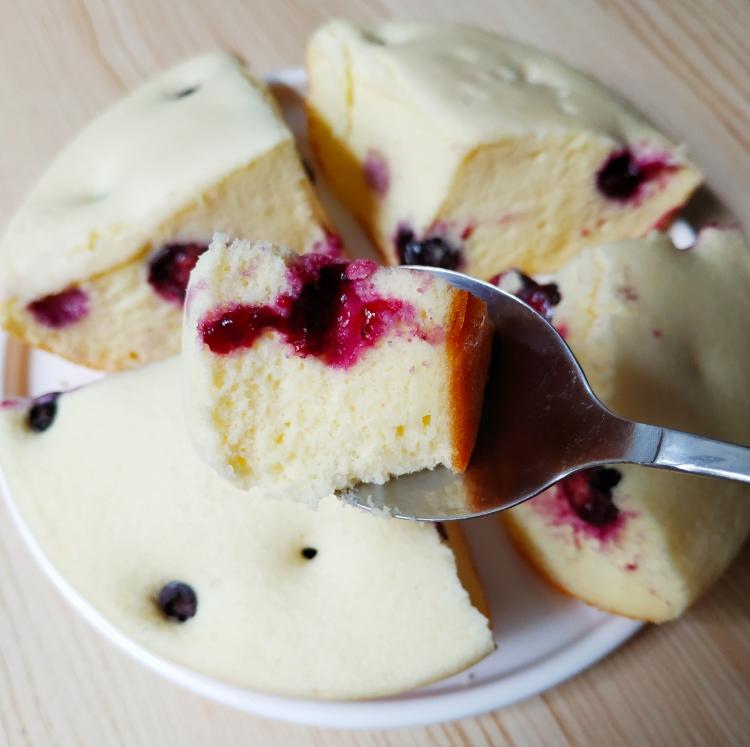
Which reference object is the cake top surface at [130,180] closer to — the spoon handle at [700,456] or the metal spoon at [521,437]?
the metal spoon at [521,437]

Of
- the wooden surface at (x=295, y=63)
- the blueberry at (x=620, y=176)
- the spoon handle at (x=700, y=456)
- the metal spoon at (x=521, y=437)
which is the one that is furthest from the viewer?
the blueberry at (x=620, y=176)

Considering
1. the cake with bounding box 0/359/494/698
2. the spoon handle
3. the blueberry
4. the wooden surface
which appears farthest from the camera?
the blueberry

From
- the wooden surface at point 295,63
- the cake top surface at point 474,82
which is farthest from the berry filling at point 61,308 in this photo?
the cake top surface at point 474,82

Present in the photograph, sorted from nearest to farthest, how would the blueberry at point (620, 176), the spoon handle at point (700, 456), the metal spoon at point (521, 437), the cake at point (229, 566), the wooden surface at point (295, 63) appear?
the spoon handle at point (700, 456) < the metal spoon at point (521, 437) < the cake at point (229, 566) < the wooden surface at point (295, 63) < the blueberry at point (620, 176)

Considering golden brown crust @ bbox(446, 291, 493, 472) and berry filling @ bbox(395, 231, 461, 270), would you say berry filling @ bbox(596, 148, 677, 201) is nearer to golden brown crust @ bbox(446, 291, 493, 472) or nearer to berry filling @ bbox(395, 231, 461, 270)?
berry filling @ bbox(395, 231, 461, 270)

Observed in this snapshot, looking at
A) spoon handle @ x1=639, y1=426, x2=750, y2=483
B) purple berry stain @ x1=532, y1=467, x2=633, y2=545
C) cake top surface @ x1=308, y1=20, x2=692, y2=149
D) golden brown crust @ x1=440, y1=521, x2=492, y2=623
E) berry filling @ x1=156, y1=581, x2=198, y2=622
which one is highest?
cake top surface @ x1=308, y1=20, x2=692, y2=149

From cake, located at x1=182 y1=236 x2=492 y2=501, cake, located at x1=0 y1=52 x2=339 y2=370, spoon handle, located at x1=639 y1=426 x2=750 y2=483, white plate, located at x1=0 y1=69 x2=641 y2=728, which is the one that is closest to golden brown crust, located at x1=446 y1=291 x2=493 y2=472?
cake, located at x1=182 y1=236 x2=492 y2=501

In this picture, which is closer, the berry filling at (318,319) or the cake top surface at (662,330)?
the berry filling at (318,319)

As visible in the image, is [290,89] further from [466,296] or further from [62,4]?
[466,296]
